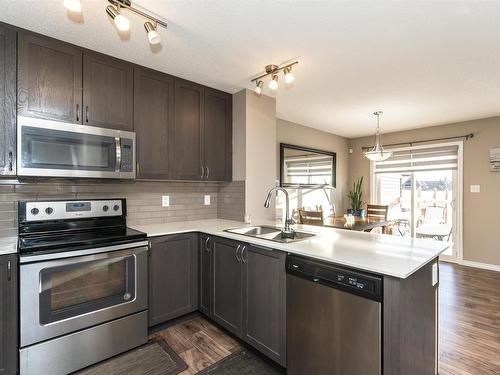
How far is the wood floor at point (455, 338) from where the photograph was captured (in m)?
1.88

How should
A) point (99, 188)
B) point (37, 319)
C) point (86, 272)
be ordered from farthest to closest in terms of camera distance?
point (99, 188) < point (86, 272) < point (37, 319)

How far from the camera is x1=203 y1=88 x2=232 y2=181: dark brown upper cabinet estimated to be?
9.40ft

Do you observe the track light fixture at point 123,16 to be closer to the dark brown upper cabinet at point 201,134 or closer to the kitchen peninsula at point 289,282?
the dark brown upper cabinet at point 201,134

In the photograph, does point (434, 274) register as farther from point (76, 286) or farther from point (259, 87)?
point (76, 286)

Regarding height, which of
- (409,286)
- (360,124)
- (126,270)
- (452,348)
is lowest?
(452,348)

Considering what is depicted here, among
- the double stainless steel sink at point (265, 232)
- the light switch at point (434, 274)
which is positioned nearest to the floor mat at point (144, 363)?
the double stainless steel sink at point (265, 232)

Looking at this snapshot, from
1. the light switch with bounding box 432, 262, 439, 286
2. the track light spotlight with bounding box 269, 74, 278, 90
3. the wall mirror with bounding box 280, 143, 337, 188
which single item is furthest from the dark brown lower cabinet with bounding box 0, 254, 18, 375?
the wall mirror with bounding box 280, 143, 337, 188

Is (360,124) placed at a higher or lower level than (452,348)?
higher

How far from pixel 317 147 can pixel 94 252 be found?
4.14 meters

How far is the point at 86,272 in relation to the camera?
1.80 metres

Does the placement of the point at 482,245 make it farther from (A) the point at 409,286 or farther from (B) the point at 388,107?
(A) the point at 409,286

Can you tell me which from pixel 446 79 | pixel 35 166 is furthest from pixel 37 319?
pixel 446 79

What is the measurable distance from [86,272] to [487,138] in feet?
Answer: 18.1

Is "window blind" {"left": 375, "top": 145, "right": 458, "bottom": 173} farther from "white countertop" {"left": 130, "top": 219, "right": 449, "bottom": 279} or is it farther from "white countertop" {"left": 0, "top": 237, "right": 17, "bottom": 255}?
"white countertop" {"left": 0, "top": 237, "right": 17, "bottom": 255}
